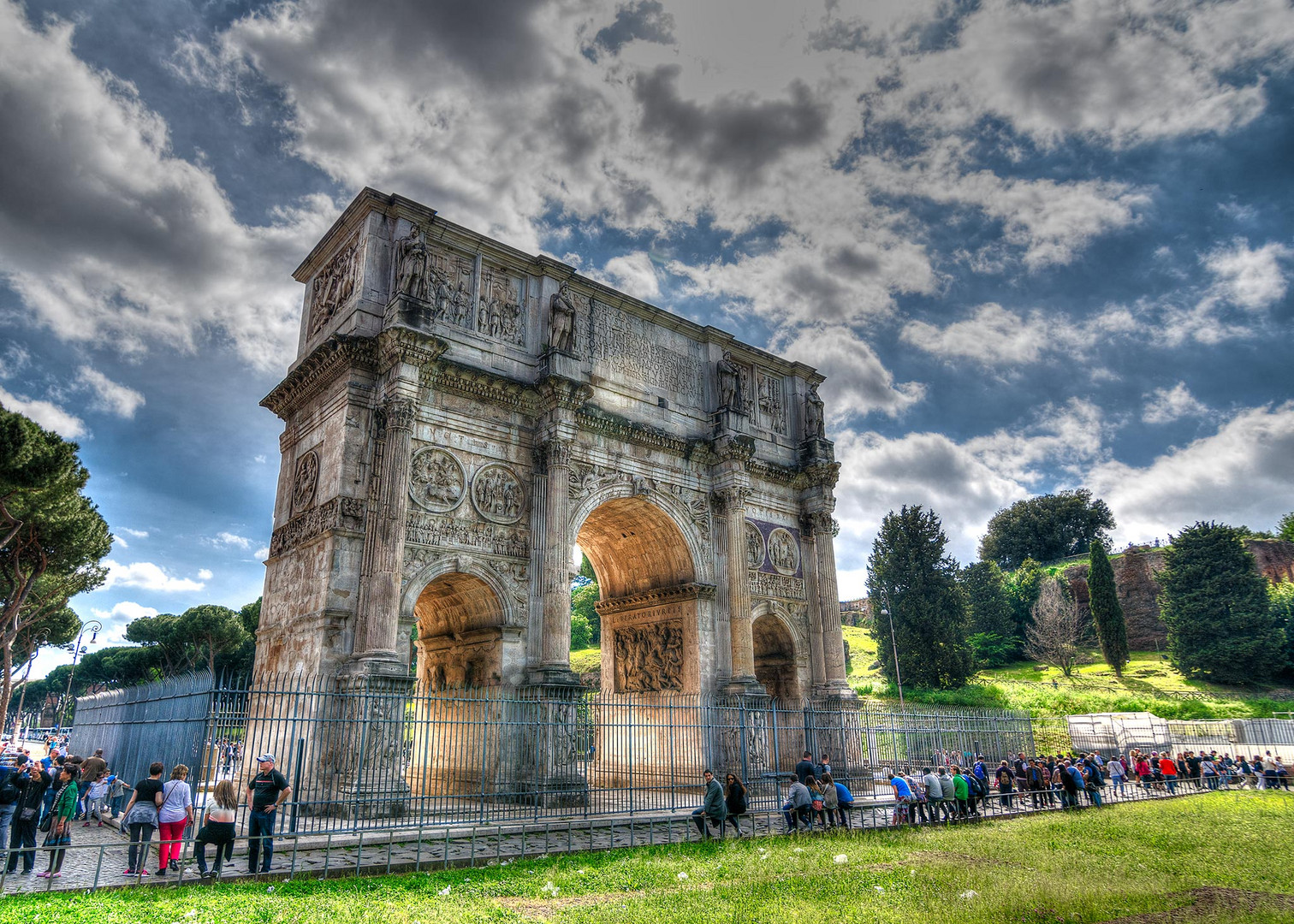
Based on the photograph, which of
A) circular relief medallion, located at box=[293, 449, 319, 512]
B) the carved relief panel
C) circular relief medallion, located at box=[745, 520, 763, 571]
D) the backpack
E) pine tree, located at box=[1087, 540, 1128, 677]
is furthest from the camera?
pine tree, located at box=[1087, 540, 1128, 677]

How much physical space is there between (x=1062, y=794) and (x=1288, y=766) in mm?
12844

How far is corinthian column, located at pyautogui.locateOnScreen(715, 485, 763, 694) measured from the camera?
21094 mm

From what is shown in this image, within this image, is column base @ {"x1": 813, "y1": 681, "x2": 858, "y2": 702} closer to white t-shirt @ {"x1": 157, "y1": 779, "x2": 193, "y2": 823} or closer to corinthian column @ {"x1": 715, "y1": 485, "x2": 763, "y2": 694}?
corinthian column @ {"x1": 715, "y1": 485, "x2": 763, "y2": 694}

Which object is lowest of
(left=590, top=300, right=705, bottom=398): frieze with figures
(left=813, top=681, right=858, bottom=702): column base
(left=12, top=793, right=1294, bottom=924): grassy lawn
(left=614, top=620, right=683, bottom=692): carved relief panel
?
(left=12, top=793, right=1294, bottom=924): grassy lawn

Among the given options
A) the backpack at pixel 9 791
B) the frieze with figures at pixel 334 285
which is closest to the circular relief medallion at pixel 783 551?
the frieze with figures at pixel 334 285

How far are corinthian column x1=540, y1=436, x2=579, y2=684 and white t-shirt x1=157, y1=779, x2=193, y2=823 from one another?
8388 mm

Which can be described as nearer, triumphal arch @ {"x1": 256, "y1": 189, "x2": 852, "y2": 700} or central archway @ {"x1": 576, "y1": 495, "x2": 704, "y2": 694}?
triumphal arch @ {"x1": 256, "y1": 189, "x2": 852, "y2": 700}

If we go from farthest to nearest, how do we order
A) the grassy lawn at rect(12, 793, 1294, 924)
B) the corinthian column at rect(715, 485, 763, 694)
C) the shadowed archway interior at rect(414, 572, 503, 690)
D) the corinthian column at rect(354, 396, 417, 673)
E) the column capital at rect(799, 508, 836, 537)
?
the column capital at rect(799, 508, 836, 537) < the corinthian column at rect(715, 485, 763, 694) < the shadowed archway interior at rect(414, 572, 503, 690) < the corinthian column at rect(354, 396, 417, 673) < the grassy lawn at rect(12, 793, 1294, 924)

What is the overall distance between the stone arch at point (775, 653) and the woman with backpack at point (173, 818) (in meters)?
16.3

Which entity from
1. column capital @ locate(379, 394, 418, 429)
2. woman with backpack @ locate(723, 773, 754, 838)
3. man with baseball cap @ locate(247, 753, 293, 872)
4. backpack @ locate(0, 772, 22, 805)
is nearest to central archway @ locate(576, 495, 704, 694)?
column capital @ locate(379, 394, 418, 429)

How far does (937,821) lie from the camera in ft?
51.6

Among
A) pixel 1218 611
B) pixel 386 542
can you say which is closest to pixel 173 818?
pixel 386 542

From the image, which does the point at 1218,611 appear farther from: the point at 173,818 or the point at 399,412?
the point at 173,818

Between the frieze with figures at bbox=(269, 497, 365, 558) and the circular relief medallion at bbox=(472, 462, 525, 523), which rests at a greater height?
the circular relief medallion at bbox=(472, 462, 525, 523)
